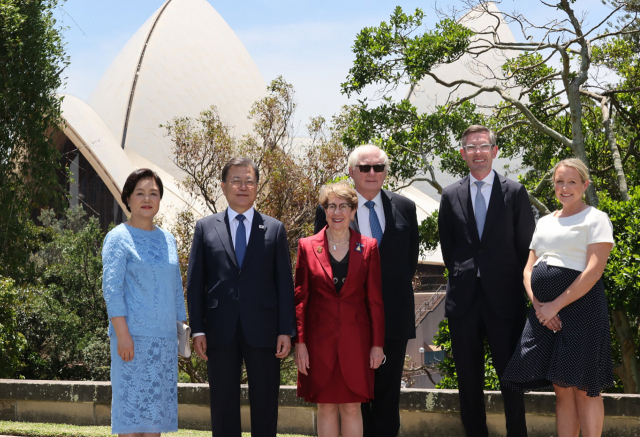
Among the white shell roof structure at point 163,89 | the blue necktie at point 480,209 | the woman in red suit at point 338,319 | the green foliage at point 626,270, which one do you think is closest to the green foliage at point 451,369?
the green foliage at point 626,270

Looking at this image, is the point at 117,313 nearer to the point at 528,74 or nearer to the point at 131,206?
the point at 131,206

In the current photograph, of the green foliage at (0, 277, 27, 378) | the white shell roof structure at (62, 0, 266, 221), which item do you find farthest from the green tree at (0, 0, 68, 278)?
the white shell roof structure at (62, 0, 266, 221)

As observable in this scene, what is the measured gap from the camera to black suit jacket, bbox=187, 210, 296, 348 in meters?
2.71

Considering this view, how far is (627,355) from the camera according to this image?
19.3 ft

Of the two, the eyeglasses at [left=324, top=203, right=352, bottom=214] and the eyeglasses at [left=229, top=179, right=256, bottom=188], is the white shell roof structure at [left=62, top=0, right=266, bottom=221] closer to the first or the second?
the eyeglasses at [left=229, top=179, right=256, bottom=188]

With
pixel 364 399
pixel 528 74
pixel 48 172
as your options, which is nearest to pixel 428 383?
pixel 528 74

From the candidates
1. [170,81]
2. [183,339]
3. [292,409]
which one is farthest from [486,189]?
[170,81]

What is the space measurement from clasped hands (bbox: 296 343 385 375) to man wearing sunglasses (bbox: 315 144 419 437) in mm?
241

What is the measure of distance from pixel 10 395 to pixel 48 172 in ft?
10.4

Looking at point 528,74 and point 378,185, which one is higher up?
point 528,74

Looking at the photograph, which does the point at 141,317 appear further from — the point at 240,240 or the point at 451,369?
the point at 451,369

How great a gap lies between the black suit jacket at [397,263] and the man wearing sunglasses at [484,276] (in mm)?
209

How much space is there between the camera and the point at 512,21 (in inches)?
250

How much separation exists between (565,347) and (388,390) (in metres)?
0.85
